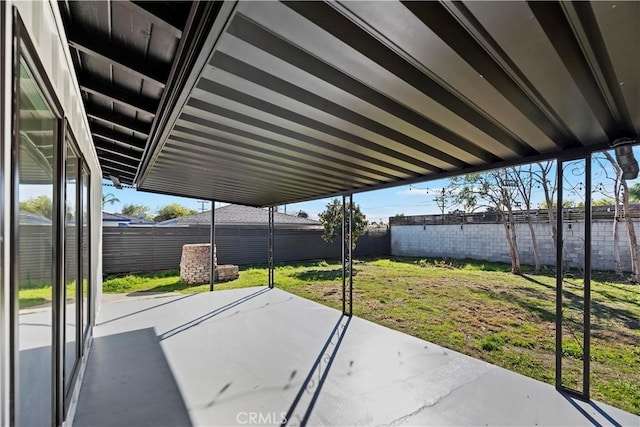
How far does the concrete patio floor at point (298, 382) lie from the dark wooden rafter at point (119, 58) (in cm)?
247

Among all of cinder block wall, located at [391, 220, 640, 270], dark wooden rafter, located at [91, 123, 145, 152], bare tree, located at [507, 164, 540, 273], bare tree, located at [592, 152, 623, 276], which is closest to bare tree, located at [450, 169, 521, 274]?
bare tree, located at [507, 164, 540, 273]

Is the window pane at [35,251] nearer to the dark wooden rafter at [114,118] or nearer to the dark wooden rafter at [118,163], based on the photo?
the dark wooden rafter at [114,118]

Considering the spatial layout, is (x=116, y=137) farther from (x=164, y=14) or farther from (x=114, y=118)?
(x=164, y=14)

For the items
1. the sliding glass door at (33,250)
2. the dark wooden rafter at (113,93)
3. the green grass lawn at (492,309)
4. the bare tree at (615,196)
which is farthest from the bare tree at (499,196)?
the sliding glass door at (33,250)

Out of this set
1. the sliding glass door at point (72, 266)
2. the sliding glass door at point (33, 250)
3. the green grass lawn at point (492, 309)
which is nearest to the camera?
the sliding glass door at point (33, 250)

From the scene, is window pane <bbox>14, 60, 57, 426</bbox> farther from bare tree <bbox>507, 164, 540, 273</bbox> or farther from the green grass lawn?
bare tree <bbox>507, 164, 540, 273</bbox>

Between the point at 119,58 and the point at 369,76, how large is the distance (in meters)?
1.47

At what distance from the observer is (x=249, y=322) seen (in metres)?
4.66

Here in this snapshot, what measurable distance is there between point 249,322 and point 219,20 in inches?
170

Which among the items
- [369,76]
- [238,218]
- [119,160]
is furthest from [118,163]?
[238,218]

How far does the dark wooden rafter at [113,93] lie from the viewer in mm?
2266

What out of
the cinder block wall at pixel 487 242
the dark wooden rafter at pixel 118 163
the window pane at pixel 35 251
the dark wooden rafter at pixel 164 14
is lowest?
the cinder block wall at pixel 487 242

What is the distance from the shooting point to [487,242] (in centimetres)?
1160

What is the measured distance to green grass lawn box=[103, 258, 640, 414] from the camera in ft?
11.6
